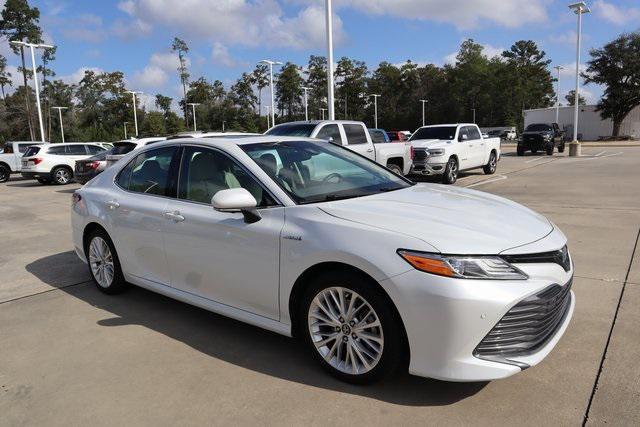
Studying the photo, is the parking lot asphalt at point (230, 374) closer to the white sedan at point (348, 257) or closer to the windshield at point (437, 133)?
the white sedan at point (348, 257)

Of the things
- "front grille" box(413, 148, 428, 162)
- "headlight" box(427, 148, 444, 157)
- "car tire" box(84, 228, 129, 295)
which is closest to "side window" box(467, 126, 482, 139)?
"headlight" box(427, 148, 444, 157)

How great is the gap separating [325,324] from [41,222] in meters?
8.81

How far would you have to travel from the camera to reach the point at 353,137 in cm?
1260

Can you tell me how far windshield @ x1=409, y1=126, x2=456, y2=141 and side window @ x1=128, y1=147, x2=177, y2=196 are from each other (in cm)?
1222

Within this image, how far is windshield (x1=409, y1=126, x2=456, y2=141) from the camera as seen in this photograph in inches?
619

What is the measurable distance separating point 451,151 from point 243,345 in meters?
12.0

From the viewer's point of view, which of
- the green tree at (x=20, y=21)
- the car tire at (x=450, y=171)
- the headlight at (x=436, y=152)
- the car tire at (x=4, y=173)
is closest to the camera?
the headlight at (x=436, y=152)

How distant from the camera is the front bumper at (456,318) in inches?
107

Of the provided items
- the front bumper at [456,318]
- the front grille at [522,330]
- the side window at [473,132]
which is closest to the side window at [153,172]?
the front bumper at [456,318]

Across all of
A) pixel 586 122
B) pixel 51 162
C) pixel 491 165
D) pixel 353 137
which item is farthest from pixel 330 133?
pixel 586 122

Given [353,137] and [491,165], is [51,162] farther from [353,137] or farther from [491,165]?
[491,165]

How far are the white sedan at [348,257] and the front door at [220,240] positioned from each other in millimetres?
11

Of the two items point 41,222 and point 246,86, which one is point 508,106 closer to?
point 246,86

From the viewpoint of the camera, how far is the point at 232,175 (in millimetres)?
3871
